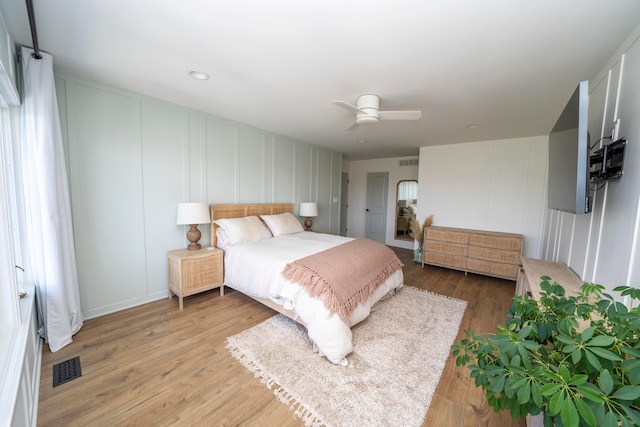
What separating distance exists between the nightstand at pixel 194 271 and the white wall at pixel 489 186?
13.2 feet

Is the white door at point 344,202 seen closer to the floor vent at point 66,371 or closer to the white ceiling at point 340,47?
the white ceiling at point 340,47

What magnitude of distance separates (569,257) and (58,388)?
14.0 ft

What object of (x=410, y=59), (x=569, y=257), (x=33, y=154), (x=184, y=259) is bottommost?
(x=184, y=259)

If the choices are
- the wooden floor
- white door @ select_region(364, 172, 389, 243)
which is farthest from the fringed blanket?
white door @ select_region(364, 172, 389, 243)

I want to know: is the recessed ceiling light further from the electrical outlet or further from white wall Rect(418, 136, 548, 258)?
white wall Rect(418, 136, 548, 258)

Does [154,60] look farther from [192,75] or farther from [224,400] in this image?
[224,400]

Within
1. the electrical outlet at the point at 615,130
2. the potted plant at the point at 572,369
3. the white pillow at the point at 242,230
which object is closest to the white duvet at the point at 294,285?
the white pillow at the point at 242,230

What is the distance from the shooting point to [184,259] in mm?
2715

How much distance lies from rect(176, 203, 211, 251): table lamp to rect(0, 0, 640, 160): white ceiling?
124 cm

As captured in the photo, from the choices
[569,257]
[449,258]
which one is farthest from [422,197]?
[569,257]

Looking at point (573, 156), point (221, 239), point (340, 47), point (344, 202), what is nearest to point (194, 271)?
point (221, 239)

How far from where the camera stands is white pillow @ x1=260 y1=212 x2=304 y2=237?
150 inches

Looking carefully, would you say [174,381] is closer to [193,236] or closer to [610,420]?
[193,236]

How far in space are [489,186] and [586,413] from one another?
458 cm
